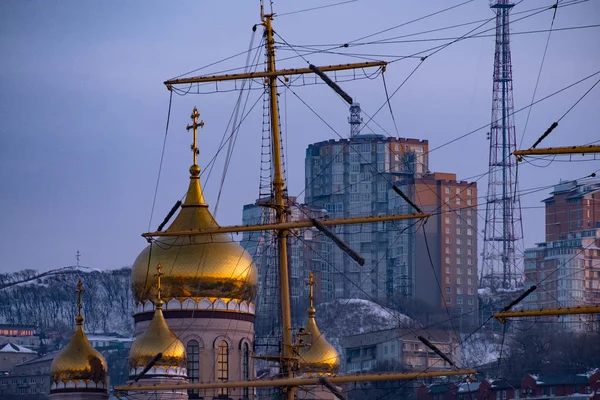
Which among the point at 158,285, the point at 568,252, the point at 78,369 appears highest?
the point at 568,252

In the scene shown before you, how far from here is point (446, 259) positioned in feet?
452

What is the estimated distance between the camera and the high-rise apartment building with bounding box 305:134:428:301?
460 feet

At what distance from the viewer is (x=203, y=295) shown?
4731 cm

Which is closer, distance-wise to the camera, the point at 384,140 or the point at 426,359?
the point at 426,359

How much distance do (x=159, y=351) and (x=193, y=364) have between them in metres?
2.73

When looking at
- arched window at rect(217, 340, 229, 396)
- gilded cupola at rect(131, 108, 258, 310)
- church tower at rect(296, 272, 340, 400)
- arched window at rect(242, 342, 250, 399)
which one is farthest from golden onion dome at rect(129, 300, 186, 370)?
arched window at rect(242, 342, 250, 399)

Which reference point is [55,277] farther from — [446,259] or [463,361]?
[463,361]

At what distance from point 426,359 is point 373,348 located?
4932 millimetres

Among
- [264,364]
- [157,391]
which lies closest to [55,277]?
[264,364]

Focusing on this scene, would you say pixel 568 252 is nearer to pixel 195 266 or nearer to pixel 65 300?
pixel 65 300

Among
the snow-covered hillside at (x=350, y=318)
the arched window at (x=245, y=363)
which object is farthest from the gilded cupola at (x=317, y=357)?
the snow-covered hillside at (x=350, y=318)

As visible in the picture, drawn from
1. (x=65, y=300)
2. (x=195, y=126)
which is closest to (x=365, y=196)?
(x=65, y=300)

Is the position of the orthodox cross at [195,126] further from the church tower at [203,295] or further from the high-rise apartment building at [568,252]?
the high-rise apartment building at [568,252]

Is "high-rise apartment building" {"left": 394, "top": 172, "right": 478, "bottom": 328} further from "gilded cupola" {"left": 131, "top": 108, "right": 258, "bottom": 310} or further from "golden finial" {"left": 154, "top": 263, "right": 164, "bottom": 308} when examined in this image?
"golden finial" {"left": 154, "top": 263, "right": 164, "bottom": 308}
